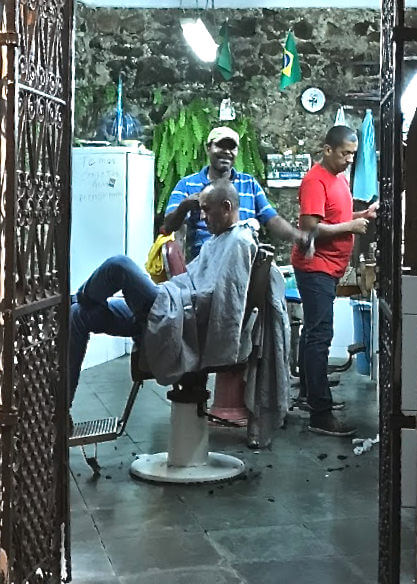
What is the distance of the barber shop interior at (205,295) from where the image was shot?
89.1 inches

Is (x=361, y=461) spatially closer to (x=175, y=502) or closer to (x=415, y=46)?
(x=175, y=502)

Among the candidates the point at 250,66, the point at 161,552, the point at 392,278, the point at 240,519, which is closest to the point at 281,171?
the point at 250,66

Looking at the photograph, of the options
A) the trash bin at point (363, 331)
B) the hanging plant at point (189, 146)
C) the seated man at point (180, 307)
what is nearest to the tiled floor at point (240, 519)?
the seated man at point (180, 307)

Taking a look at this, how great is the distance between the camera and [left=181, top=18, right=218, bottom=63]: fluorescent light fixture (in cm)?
691

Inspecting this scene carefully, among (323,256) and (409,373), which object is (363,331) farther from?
(409,373)

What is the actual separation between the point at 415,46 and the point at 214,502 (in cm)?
522

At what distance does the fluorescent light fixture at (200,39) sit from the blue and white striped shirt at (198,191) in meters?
2.39

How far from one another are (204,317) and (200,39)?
12.8 ft

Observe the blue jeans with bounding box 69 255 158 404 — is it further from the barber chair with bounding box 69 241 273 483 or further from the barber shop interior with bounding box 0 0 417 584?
the barber chair with bounding box 69 241 273 483

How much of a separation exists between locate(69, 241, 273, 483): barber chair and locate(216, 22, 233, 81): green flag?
390 centimetres

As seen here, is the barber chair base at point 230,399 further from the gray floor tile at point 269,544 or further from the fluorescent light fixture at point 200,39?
the fluorescent light fixture at point 200,39

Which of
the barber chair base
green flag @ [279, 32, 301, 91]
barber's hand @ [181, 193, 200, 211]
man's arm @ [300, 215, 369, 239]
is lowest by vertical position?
the barber chair base

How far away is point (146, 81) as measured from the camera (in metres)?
8.00

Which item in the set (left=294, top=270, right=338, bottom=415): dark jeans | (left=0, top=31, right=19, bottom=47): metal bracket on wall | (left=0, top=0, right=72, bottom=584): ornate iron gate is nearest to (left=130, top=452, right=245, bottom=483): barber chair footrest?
(left=294, top=270, right=338, bottom=415): dark jeans
